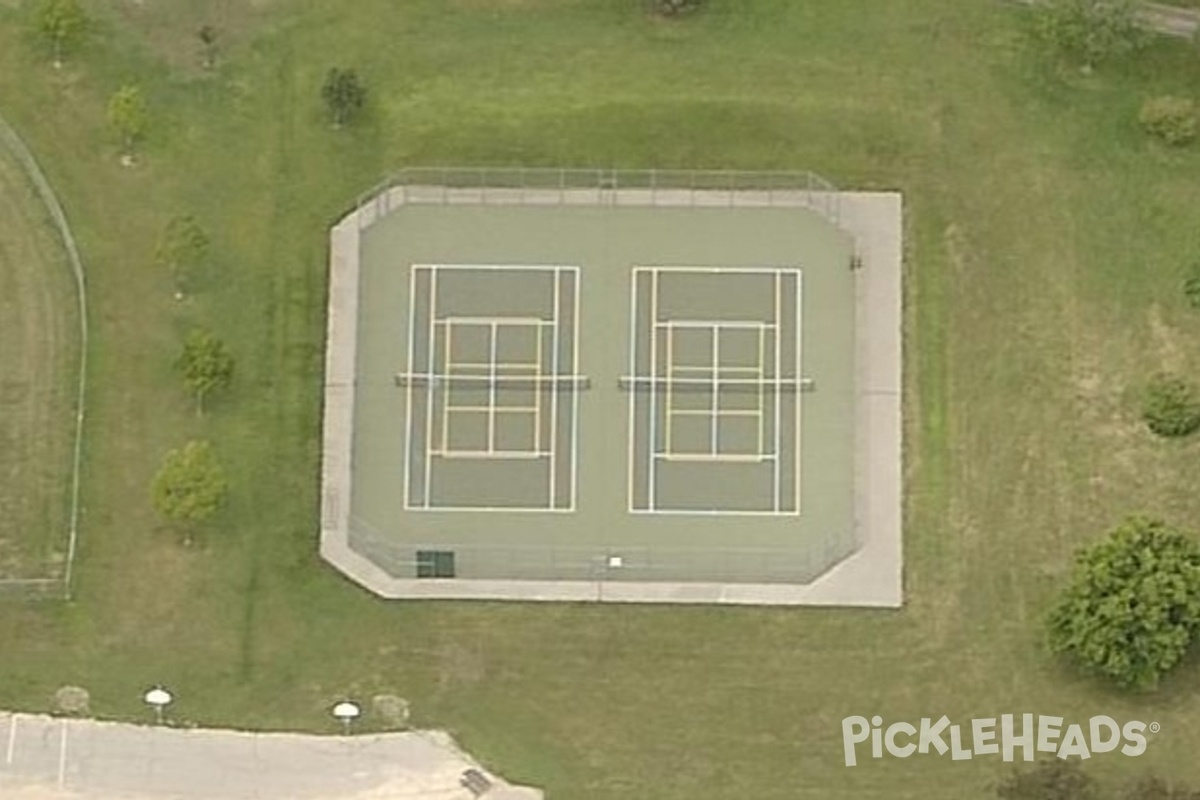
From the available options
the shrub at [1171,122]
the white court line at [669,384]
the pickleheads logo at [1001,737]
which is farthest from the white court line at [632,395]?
the shrub at [1171,122]

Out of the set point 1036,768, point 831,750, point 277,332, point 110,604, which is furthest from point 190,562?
point 1036,768

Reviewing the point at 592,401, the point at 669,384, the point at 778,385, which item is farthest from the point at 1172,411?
the point at 592,401

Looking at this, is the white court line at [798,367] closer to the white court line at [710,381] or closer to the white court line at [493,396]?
the white court line at [710,381]

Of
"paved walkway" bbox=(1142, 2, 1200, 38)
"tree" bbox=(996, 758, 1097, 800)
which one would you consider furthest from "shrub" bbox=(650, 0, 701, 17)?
"tree" bbox=(996, 758, 1097, 800)

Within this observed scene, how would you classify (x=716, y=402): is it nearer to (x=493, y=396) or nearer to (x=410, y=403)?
(x=493, y=396)

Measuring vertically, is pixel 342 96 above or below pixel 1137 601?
above

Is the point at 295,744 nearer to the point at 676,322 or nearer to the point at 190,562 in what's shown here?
the point at 190,562
